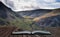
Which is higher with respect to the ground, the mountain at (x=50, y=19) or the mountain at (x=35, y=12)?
the mountain at (x=35, y=12)

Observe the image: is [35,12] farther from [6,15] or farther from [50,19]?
[6,15]

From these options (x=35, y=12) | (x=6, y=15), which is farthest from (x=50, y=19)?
(x=6, y=15)

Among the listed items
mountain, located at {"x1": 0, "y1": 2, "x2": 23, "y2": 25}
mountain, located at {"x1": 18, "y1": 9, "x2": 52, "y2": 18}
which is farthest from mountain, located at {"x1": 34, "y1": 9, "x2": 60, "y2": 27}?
mountain, located at {"x1": 0, "y1": 2, "x2": 23, "y2": 25}

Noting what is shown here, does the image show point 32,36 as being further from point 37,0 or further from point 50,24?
point 37,0

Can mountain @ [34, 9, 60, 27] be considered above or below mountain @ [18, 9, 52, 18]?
below

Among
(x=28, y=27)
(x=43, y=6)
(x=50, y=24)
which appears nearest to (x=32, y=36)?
(x=28, y=27)

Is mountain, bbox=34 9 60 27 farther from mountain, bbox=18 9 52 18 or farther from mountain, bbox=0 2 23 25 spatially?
mountain, bbox=0 2 23 25

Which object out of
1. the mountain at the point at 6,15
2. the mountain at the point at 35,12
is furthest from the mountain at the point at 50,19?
the mountain at the point at 6,15

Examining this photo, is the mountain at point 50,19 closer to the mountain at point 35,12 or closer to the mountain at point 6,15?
the mountain at point 35,12
